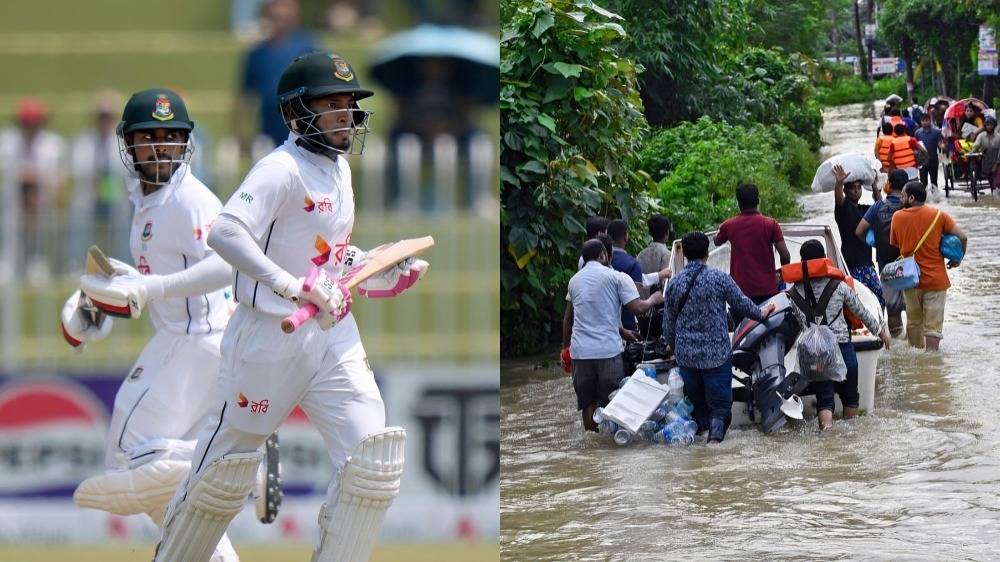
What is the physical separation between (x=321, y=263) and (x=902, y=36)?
52.4 meters

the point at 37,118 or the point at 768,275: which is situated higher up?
the point at 37,118

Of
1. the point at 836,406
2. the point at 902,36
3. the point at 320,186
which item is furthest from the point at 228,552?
the point at 902,36

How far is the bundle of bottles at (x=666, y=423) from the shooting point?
34.8ft

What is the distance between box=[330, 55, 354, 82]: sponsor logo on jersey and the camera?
5.54 metres

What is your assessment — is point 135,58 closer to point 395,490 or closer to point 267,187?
point 267,187

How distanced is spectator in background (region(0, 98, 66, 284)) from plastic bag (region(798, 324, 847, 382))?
522 centimetres

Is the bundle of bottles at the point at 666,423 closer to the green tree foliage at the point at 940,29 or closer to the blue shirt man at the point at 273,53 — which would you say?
the blue shirt man at the point at 273,53

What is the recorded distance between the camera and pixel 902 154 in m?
20.5

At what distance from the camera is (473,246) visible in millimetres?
7777

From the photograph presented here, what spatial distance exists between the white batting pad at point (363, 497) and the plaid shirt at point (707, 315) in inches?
202

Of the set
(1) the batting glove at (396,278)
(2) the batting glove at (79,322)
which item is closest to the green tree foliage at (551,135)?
(2) the batting glove at (79,322)

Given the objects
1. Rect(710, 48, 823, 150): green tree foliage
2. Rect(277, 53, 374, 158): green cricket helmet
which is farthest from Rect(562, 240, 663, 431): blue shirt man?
Rect(710, 48, 823, 150): green tree foliage

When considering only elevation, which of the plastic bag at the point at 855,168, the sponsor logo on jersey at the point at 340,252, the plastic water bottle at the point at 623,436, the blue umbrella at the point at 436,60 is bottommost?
the plastic water bottle at the point at 623,436

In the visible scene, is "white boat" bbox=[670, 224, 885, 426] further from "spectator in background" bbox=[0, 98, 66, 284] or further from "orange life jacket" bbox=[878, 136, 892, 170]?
"orange life jacket" bbox=[878, 136, 892, 170]
